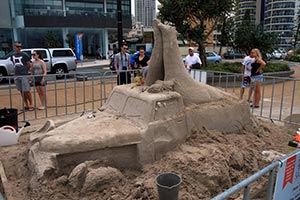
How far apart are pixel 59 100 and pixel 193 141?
694 cm

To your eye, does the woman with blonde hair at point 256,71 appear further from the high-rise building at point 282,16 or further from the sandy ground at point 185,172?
the high-rise building at point 282,16

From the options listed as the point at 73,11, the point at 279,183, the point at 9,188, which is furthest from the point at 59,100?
the point at 73,11

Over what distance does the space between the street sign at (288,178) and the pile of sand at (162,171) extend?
98 centimetres

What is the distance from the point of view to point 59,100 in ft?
34.3

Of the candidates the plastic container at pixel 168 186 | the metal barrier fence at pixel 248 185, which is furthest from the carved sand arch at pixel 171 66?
the metal barrier fence at pixel 248 185

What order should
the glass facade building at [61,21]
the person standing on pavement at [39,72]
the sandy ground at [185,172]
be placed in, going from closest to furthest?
1. the sandy ground at [185,172]
2. the person standing on pavement at [39,72]
3. the glass facade building at [61,21]

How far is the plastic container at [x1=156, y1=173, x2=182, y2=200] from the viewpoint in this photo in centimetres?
308

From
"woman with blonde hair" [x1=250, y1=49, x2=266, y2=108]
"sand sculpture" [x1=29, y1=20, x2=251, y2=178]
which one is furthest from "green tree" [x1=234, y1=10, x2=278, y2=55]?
"sand sculpture" [x1=29, y1=20, x2=251, y2=178]

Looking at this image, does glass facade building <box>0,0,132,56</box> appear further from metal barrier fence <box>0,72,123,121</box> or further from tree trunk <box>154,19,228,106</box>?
tree trunk <box>154,19,228,106</box>

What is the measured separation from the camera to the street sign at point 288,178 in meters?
2.97

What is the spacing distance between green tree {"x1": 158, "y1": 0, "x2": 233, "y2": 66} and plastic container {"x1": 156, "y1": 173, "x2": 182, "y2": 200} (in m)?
12.9

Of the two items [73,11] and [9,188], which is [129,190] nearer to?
[9,188]

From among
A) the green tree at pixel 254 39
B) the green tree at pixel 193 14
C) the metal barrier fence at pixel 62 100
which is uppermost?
the green tree at pixel 193 14

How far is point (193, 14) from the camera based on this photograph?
15625 mm
